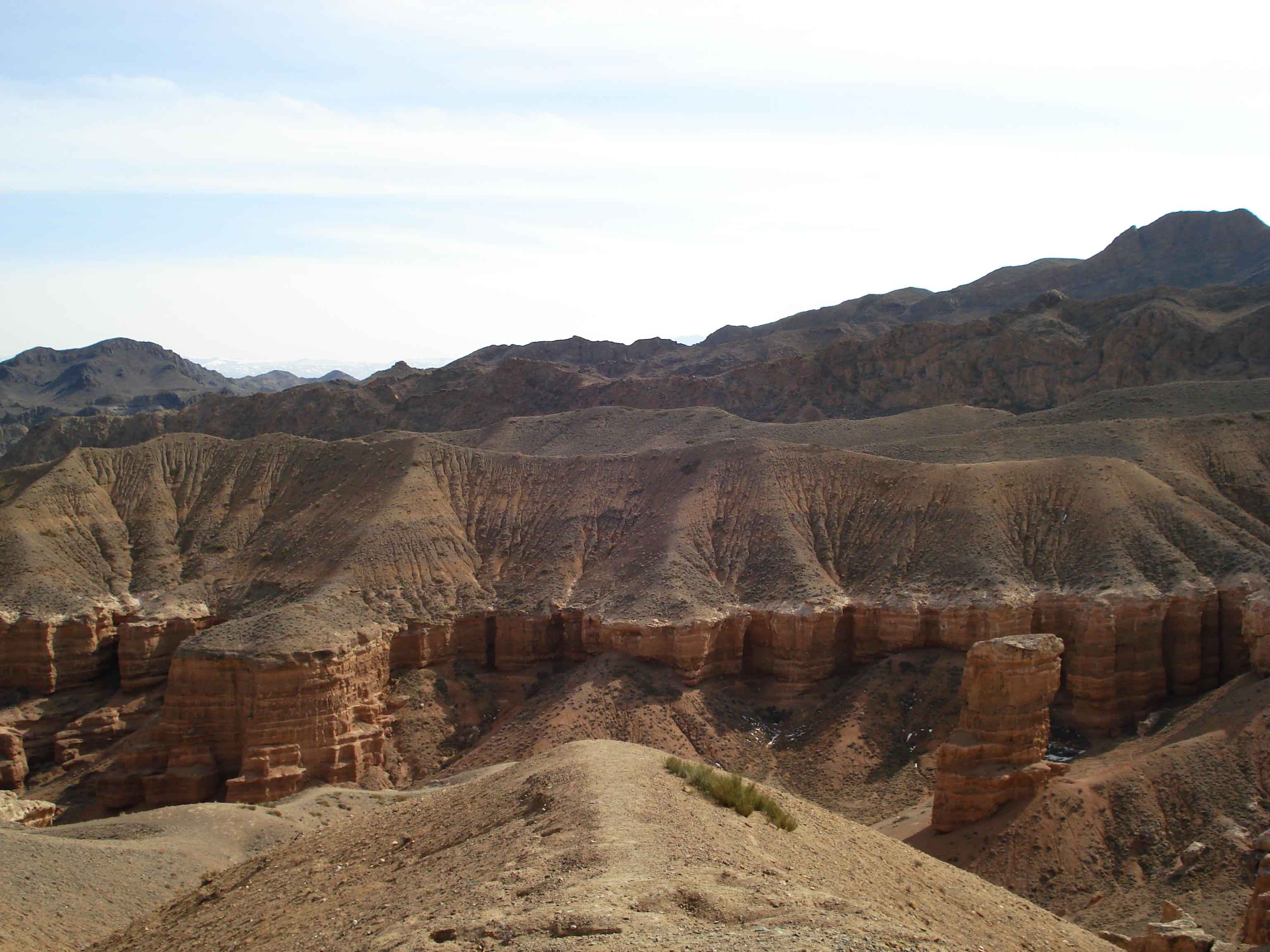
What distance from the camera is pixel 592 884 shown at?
13.9 meters

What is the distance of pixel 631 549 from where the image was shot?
51531 mm

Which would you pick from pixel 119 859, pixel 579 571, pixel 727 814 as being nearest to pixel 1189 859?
pixel 727 814

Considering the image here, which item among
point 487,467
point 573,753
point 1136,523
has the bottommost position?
point 573,753

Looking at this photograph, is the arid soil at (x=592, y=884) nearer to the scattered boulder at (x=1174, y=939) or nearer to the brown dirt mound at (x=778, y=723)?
the scattered boulder at (x=1174, y=939)

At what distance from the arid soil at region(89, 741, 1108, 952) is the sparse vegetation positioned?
31 cm

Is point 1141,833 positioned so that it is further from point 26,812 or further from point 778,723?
point 26,812

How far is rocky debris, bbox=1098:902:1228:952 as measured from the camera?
21500 mm

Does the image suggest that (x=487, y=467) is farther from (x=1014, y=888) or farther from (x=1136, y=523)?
(x=1014, y=888)

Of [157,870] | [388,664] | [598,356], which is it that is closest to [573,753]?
[157,870]

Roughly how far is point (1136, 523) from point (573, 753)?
32.5 m

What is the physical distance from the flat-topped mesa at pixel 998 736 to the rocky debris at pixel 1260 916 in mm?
8707

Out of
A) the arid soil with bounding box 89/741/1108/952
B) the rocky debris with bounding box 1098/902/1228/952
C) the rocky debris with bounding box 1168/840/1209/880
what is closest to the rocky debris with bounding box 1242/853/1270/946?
the rocky debris with bounding box 1098/902/1228/952

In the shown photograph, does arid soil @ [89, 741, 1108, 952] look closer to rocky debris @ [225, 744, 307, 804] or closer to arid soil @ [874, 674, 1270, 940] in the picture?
arid soil @ [874, 674, 1270, 940]

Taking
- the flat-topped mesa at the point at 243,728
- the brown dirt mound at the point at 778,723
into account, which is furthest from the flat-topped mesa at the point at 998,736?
the flat-topped mesa at the point at 243,728
